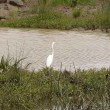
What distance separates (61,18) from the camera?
20281 mm

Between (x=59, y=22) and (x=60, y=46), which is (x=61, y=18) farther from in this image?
(x=60, y=46)

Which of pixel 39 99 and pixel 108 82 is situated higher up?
pixel 108 82

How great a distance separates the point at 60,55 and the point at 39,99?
490 centimetres

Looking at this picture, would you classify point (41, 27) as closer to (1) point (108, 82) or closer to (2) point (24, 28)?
(2) point (24, 28)

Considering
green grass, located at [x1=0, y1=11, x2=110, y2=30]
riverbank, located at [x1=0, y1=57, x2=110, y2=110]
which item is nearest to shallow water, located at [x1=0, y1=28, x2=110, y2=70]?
green grass, located at [x1=0, y1=11, x2=110, y2=30]

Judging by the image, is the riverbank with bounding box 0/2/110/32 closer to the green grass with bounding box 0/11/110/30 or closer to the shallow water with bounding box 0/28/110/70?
the green grass with bounding box 0/11/110/30

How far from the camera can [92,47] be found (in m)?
15.9

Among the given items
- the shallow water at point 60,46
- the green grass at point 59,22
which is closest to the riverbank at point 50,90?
the shallow water at point 60,46

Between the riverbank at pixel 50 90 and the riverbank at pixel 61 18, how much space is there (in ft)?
25.1

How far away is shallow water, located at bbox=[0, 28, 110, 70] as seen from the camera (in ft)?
44.6

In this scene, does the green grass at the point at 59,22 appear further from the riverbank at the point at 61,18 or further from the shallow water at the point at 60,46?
the shallow water at the point at 60,46

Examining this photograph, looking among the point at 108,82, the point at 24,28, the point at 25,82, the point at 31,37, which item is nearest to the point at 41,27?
the point at 24,28

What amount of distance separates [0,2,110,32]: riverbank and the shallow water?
23.1 inches

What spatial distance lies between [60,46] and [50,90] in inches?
262
